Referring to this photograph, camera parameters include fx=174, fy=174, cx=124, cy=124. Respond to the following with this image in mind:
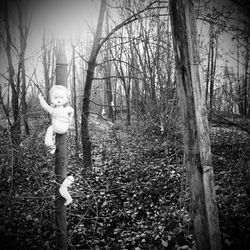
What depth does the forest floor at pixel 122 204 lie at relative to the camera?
250 cm

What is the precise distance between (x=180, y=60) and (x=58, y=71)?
4.72 feet

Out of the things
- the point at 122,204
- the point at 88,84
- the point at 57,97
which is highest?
the point at 88,84

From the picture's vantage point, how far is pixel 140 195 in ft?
15.1

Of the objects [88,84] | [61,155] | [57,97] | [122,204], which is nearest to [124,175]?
[122,204]

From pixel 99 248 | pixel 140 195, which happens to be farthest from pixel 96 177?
pixel 99 248

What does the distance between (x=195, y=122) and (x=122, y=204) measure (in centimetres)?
352

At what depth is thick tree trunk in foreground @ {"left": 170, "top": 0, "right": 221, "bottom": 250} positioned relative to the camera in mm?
1599

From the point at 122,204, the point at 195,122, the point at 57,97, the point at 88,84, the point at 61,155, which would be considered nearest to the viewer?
the point at 195,122

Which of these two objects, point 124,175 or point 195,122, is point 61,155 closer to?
point 195,122

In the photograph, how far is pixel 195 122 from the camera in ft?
5.31

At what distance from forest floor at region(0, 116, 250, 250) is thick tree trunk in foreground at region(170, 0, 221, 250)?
0.59 meters

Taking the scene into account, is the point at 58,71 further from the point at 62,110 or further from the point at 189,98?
the point at 189,98

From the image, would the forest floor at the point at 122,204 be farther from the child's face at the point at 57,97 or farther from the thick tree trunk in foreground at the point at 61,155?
the child's face at the point at 57,97

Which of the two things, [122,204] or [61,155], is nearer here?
[61,155]
